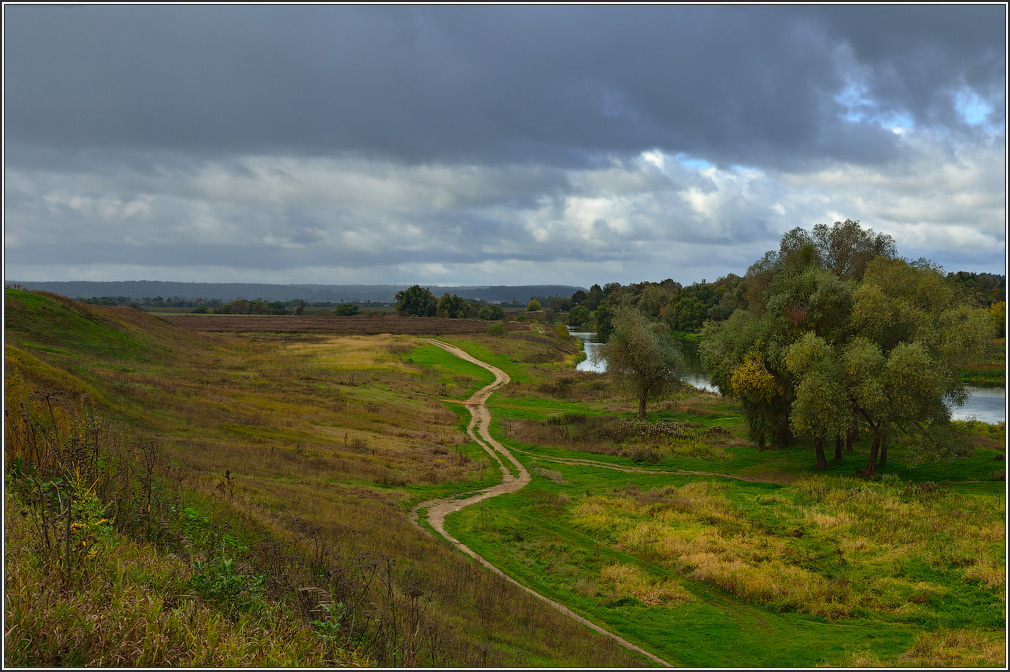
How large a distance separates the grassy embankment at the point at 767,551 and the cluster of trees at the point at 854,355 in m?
2.89

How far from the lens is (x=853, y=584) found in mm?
19781

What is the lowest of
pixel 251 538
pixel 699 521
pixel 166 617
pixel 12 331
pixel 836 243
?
pixel 699 521

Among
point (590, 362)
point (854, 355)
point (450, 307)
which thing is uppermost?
point (450, 307)

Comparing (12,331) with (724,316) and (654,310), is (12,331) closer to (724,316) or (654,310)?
(724,316)

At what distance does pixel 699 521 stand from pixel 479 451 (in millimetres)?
16143

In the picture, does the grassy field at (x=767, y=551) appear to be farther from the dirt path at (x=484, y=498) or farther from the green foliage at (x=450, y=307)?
the green foliage at (x=450, y=307)

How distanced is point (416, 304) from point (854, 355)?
169m

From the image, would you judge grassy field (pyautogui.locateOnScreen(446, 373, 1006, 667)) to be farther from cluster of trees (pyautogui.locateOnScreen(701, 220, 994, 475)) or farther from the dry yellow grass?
cluster of trees (pyautogui.locateOnScreen(701, 220, 994, 475))

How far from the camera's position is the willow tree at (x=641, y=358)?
4991 cm

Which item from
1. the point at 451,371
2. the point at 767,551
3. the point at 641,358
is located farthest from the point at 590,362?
the point at 767,551

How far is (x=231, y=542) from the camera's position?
11.7 metres

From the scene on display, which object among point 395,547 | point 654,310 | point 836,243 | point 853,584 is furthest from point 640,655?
point 654,310

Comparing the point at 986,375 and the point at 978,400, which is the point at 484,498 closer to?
the point at 978,400

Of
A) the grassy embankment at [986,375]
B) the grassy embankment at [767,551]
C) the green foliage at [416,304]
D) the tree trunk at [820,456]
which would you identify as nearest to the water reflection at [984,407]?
the grassy embankment at [986,375]
